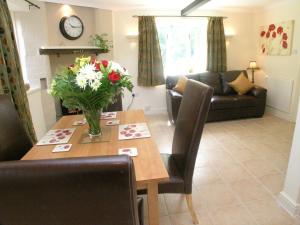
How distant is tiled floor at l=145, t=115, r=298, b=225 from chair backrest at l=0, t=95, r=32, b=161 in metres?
1.24

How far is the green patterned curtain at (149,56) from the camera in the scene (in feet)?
14.7

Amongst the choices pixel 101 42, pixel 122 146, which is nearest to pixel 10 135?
pixel 122 146

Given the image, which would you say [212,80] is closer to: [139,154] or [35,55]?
[35,55]

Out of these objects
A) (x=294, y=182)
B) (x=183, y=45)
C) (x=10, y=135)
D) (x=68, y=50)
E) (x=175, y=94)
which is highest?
(x=183, y=45)

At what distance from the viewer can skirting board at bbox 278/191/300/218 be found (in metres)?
1.78

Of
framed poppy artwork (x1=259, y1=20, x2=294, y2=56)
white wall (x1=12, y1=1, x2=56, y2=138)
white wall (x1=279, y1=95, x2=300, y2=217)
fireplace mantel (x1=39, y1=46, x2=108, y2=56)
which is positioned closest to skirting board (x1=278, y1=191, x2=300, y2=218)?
white wall (x1=279, y1=95, x2=300, y2=217)

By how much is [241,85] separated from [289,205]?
306 centimetres

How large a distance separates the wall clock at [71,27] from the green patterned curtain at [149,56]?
3.95ft

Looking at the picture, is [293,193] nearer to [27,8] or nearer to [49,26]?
[27,8]

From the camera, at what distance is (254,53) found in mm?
5137

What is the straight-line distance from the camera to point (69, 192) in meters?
0.62

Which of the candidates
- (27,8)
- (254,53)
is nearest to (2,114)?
(27,8)

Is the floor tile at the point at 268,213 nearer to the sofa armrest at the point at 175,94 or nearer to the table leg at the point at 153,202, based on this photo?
the table leg at the point at 153,202

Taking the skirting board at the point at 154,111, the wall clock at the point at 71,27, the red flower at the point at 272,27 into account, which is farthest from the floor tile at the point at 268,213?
the wall clock at the point at 71,27
